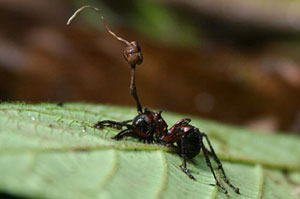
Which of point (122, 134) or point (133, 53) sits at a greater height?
point (133, 53)

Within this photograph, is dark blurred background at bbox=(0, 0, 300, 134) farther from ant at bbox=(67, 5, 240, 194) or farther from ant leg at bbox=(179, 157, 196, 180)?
ant leg at bbox=(179, 157, 196, 180)

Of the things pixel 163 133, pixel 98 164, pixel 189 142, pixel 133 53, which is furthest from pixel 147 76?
pixel 98 164

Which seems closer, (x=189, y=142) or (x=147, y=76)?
(x=189, y=142)

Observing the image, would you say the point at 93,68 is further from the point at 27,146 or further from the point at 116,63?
the point at 27,146

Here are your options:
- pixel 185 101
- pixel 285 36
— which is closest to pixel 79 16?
pixel 185 101

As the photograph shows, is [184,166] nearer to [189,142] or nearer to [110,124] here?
[189,142]

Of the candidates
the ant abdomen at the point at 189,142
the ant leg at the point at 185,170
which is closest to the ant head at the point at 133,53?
the ant abdomen at the point at 189,142

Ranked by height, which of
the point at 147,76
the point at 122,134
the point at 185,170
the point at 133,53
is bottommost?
the point at 185,170

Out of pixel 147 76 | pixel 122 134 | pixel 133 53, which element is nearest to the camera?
pixel 133 53

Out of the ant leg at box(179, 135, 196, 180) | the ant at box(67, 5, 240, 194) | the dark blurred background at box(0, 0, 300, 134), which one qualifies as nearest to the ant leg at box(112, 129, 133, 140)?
the ant at box(67, 5, 240, 194)
